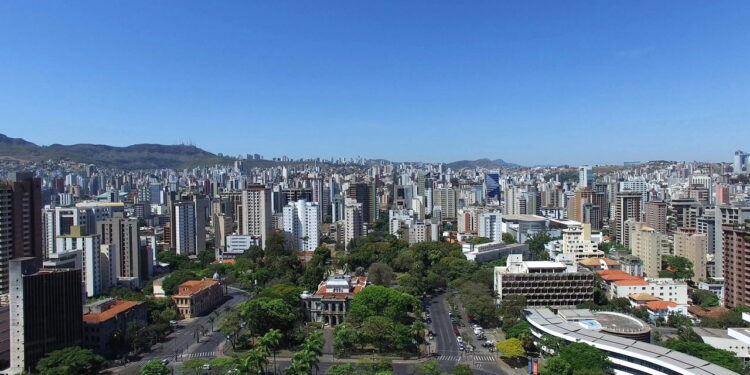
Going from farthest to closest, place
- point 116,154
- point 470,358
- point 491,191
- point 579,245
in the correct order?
1. point 116,154
2. point 491,191
3. point 579,245
4. point 470,358

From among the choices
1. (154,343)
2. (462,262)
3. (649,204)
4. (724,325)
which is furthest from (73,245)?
(649,204)

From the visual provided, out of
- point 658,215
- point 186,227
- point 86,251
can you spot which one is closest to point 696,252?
point 658,215

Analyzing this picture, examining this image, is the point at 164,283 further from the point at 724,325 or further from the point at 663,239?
the point at 663,239

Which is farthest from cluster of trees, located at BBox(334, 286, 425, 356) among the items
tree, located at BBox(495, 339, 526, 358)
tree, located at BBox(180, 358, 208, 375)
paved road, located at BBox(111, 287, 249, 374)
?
paved road, located at BBox(111, 287, 249, 374)

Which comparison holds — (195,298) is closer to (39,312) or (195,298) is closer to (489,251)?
(39,312)

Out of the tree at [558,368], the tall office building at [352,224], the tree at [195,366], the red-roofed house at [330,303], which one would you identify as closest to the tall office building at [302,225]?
the tall office building at [352,224]

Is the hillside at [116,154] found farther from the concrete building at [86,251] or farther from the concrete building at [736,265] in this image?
the concrete building at [736,265]
